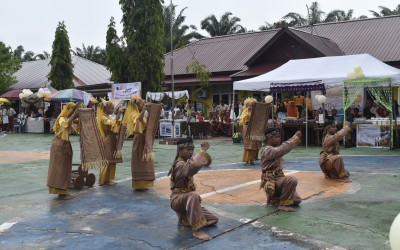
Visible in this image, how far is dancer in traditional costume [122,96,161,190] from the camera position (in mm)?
7875

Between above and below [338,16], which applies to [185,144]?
below

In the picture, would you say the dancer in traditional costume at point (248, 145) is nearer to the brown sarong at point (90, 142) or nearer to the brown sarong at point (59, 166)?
the brown sarong at point (90, 142)

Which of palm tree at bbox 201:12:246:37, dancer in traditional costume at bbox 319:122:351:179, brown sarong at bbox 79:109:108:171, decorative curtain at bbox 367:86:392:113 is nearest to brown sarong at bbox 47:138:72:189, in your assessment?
brown sarong at bbox 79:109:108:171

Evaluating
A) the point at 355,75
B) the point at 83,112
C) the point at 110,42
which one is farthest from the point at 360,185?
the point at 110,42

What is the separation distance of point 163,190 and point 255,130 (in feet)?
12.8

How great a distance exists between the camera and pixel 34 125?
26531 millimetres

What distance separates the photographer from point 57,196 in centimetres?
775

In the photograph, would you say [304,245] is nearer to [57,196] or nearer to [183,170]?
[183,170]

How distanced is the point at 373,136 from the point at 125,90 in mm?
10583

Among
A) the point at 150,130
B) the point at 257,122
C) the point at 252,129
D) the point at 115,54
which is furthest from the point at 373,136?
the point at 115,54

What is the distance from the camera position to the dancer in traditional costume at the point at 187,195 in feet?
17.2

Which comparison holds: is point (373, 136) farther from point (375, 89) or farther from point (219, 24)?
point (219, 24)

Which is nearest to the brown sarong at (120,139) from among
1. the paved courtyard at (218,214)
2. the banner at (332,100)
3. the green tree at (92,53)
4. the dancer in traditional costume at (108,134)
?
the dancer in traditional costume at (108,134)

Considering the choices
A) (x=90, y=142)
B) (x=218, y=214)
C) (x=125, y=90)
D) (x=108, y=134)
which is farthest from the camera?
(x=125, y=90)
